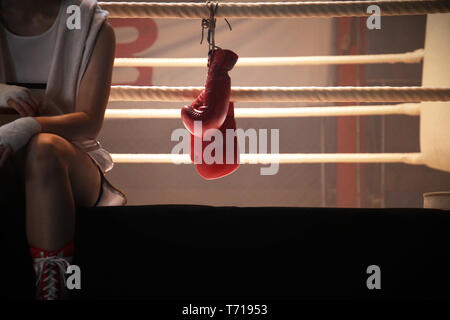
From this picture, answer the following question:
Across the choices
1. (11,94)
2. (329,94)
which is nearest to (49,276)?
(11,94)

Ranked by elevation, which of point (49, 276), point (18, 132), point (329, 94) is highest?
point (329, 94)

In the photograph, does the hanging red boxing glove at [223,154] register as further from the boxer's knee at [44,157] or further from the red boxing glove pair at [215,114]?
the boxer's knee at [44,157]

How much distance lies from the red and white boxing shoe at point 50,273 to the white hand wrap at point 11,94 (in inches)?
12.0

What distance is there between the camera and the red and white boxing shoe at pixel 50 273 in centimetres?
75

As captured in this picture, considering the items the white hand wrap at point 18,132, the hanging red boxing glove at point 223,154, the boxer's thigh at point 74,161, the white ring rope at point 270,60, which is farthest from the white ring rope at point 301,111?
the white hand wrap at point 18,132

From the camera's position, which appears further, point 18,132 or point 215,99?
point 215,99

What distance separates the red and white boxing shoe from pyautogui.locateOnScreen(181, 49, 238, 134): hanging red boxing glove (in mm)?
497

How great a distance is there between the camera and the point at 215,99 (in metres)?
1.15

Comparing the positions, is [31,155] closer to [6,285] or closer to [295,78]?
[6,285]

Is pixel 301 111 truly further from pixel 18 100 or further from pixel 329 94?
pixel 18 100

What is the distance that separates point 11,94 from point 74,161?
0.19 metres

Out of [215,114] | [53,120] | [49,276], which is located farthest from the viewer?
[215,114]
